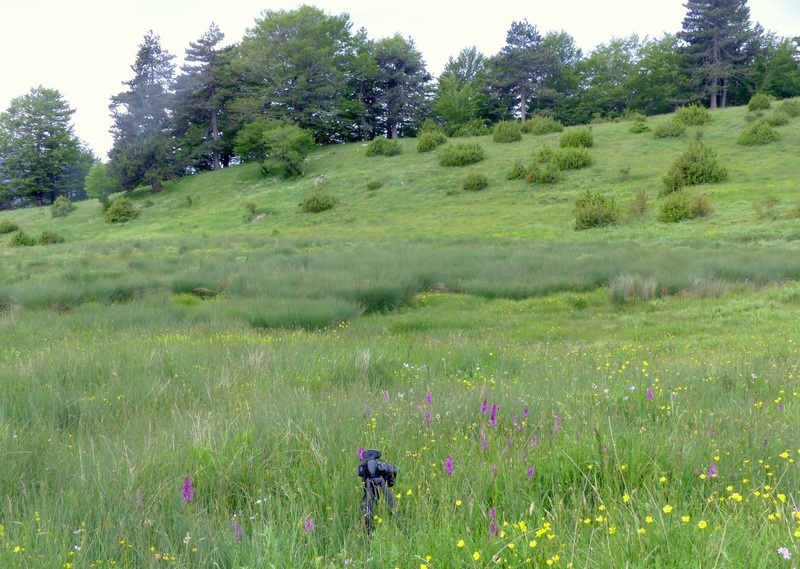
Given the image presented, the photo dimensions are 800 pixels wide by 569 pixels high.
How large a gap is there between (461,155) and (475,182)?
527 centimetres

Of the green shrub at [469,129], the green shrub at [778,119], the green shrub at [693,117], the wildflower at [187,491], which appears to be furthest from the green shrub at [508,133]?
the wildflower at [187,491]

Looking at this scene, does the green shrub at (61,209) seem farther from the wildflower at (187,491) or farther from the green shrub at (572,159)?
the wildflower at (187,491)

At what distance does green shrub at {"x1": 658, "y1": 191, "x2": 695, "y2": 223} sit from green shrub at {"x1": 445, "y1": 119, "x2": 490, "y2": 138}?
26.8 m

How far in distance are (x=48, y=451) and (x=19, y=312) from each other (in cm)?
835

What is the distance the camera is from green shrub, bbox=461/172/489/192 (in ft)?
108

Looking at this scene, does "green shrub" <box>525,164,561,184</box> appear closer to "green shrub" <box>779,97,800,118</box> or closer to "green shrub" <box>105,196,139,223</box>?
"green shrub" <box>779,97,800,118</box>

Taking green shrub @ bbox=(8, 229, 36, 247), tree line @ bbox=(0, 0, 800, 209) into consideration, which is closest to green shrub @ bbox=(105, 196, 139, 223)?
tree line @ bbox=(0, 0, 800, 209)

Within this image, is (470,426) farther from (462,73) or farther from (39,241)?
(462,73)

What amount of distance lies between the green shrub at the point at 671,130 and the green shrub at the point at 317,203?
1927 cm

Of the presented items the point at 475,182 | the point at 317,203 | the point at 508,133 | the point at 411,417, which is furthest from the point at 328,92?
the point at 411,417

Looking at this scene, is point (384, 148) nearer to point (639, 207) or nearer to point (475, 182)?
point (475, 182)

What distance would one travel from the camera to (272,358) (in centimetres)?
550

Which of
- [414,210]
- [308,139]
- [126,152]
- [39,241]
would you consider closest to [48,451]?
[414,210]

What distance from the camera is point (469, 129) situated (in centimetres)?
4806
